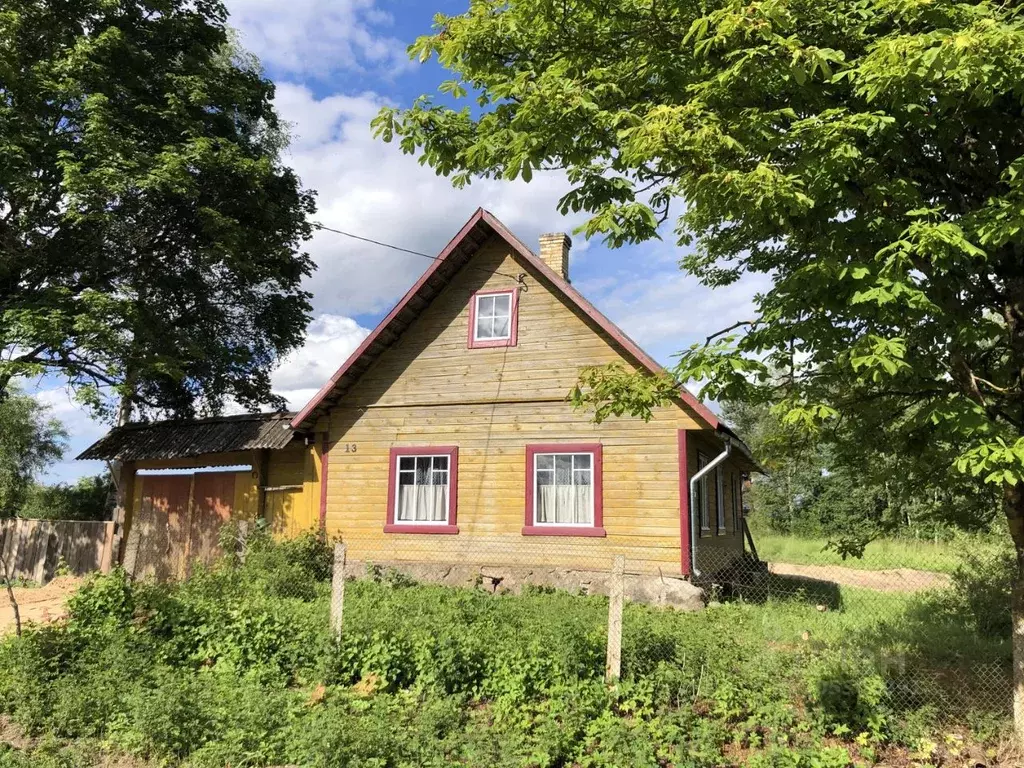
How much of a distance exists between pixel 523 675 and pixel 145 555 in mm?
12878

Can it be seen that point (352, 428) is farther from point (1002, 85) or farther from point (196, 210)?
point (1002, 85)

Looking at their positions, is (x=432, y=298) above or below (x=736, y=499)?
above

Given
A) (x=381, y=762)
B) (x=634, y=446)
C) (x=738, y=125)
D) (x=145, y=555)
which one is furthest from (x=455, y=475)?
(x=738, y=125)

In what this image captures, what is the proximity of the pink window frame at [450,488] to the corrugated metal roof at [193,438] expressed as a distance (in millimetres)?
2546

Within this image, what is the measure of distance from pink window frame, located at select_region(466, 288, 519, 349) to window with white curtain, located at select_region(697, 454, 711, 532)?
443 centimetres

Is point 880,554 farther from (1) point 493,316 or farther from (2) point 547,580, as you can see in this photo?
(1) point 493,316

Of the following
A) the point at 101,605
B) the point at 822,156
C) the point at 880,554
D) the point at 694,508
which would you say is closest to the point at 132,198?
the point at 101,605

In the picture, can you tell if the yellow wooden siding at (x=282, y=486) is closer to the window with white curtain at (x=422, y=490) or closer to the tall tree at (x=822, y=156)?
the window with white curtain at (x=422, y=490)

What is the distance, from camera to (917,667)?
666 cm

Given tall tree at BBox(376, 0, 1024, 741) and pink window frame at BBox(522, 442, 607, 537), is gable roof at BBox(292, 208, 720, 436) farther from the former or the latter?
tall tree at BBox(376, 0, 1024, 741)

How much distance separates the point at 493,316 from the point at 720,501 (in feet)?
22.8

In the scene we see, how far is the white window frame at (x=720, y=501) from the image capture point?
16.4 m

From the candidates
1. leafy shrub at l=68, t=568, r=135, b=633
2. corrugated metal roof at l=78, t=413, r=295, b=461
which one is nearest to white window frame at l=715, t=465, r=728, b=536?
corrugated metal roof at l=78, t=413, r=295, b=461

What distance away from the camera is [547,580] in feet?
43.6
